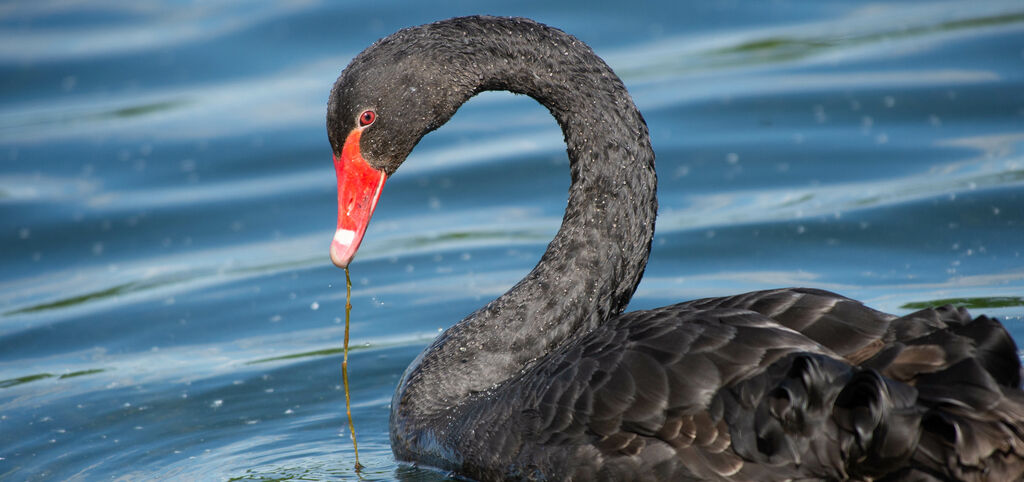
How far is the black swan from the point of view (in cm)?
389

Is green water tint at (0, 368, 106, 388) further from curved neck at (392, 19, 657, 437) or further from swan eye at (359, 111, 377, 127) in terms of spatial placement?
swan eye at (359, 111, 377, 127)

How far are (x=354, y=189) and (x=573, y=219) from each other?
969mm

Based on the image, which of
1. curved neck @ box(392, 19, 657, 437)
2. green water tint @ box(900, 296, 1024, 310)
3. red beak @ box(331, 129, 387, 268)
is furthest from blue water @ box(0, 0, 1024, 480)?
red beak @ box(331, 129, 387, 268)

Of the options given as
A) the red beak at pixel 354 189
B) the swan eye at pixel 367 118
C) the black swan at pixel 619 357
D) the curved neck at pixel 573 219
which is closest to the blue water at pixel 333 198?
the curved neck at pixel 573 219

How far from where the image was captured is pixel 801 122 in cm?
995

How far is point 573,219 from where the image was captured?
5.55m

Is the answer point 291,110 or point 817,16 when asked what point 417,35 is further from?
point 817,16

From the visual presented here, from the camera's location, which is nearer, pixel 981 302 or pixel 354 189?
pixel 354 189

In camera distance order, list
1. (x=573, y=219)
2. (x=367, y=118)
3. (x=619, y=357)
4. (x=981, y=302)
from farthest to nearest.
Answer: (x=981, y=302)
(x=573, y=219)
(x=367, y=118)
(x=619, y=357)

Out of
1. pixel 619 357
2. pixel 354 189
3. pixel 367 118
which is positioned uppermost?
pixel 367 118

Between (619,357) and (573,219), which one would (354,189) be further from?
(619,357)

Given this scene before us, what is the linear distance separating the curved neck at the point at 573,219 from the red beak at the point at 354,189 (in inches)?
22.2

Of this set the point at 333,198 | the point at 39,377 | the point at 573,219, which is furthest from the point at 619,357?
the point at 333,198

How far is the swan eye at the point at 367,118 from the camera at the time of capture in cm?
516
